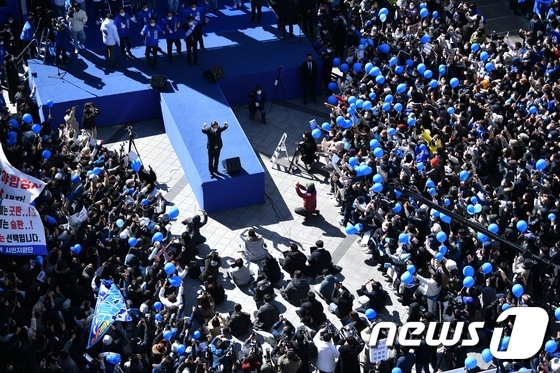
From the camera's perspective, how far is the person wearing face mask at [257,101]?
1291 inches

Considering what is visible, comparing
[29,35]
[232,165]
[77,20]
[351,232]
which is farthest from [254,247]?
[29,35]

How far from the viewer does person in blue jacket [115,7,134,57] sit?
109ft

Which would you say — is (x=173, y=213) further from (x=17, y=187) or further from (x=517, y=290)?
(x=517, y=290)

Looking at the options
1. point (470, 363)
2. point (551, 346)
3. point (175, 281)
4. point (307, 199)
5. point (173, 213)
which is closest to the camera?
point (470, 363)

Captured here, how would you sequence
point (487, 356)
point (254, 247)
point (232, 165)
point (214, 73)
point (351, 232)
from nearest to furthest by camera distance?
1. point (487, 356)
2. point (254, 247)
3. point (351, 232)
4. point (232, 165)
5. point (214, 73)

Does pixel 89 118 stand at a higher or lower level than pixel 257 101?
higher

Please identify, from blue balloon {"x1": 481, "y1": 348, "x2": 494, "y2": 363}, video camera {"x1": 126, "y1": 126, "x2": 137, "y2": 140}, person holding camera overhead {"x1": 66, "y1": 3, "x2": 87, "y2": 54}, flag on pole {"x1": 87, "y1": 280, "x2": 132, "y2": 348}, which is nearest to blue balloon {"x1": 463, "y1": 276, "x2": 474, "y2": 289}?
blue balloon {"x1": 481, "y1": 348, "x2": 494, "y2": 363}

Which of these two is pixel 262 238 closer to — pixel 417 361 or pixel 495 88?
pixel 417 361

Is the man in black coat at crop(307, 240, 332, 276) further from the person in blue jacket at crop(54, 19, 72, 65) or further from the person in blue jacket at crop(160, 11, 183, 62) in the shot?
the person in blue jacket at crop(54, 19, 72, 65)

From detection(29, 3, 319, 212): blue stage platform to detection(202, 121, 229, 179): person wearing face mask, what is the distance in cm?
37

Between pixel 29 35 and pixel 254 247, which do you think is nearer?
pixel 254 247

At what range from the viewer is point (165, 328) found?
78.7 feet

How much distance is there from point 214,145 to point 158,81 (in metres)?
4.55

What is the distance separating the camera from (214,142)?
29094 mm
